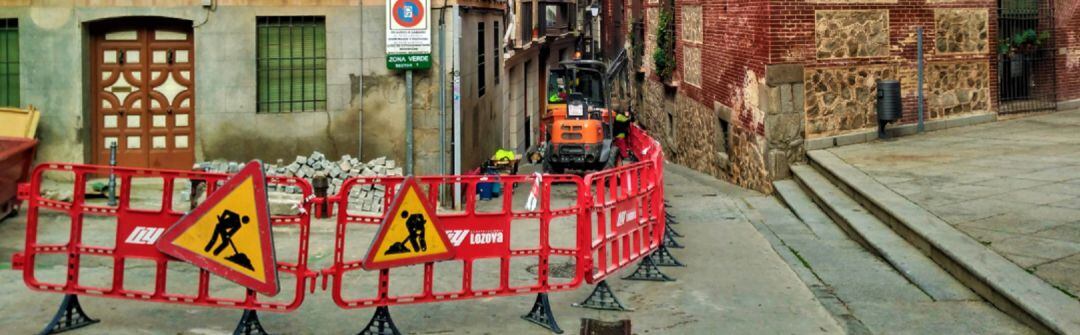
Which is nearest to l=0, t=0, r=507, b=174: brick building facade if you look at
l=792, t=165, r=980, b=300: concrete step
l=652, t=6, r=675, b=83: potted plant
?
l=792, t=165, r=980, b=300: concrete step

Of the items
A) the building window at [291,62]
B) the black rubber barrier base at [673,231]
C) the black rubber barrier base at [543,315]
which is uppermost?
the building window at [291,62]

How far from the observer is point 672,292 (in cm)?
935

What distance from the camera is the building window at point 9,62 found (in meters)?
14.4

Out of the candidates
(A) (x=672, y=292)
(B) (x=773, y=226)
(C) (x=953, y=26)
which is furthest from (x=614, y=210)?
(C) (x=953, y=26)

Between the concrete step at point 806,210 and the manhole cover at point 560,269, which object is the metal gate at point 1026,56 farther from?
the manhole cover at point 560,269

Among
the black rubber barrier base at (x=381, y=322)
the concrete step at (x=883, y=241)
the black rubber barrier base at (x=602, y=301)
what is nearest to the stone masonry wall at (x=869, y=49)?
the concrete step at (x=883, y=241)

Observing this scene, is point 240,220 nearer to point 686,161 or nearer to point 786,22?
point 786,22

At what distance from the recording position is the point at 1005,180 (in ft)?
41.5

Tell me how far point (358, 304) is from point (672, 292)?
3.33 metres

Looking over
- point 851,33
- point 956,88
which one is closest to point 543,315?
point 851,33

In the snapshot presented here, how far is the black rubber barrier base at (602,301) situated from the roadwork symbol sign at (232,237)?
2892 mm

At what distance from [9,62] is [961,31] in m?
15.9

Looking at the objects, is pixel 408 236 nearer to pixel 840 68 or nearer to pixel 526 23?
pixel 840 68

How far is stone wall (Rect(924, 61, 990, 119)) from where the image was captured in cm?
1748
